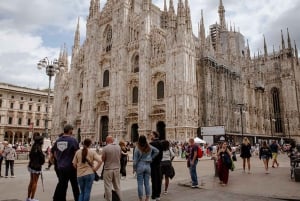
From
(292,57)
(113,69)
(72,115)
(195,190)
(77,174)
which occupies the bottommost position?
(195,190)

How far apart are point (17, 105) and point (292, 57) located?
2313 inches

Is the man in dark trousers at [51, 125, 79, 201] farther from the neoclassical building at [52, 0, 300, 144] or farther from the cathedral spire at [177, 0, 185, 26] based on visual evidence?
the cathedral spire at [177, 0, 185, 26]

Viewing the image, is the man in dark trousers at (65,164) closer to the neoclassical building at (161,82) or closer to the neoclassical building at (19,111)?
the neoclassical building at (161,82)

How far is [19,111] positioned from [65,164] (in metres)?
56.0

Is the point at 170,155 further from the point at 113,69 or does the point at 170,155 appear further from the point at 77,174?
the point at 113,69

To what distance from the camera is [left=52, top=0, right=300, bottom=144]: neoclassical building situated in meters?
28.8

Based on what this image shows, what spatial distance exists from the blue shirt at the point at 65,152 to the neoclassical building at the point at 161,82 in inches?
854

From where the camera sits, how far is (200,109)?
103ft

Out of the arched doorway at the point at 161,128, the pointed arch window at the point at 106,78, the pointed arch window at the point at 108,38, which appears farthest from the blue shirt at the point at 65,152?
the pointed arch window at the point at 108,38

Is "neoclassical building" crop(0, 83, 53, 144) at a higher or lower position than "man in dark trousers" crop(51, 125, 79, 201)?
higher

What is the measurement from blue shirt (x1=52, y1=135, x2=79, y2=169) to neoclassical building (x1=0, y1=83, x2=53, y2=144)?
49824 mm

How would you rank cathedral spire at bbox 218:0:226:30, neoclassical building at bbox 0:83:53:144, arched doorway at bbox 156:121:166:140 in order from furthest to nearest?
neoclassical building at bbox 0:83:53:144
cathedral spire at bbox 218:0:226:30
arched doorway at bbox 156:121:166:140

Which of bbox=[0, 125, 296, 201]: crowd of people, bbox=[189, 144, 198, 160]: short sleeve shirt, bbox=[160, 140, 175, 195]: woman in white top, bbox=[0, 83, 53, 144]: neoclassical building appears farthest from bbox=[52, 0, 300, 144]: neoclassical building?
bbox=[0, 125, 296, 201]: crowd of people

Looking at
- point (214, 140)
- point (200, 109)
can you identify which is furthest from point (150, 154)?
point (200, 109)
